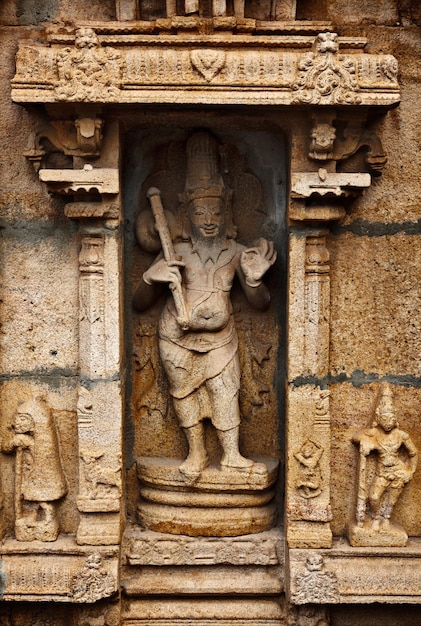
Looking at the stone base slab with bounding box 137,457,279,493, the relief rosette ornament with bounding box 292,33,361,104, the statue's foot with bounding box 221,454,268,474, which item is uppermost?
the relief rosette ornament with bounding box 292,33,361,104

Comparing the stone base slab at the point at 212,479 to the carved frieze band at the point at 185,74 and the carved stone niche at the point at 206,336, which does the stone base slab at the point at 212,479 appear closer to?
the carved stone niche at the point at 206,336

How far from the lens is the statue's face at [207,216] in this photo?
554 cm

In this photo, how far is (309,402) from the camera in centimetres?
545

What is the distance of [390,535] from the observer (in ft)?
18.0

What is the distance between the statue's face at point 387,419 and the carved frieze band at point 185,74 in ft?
5.55

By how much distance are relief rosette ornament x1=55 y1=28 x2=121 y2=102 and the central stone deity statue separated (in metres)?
0.72

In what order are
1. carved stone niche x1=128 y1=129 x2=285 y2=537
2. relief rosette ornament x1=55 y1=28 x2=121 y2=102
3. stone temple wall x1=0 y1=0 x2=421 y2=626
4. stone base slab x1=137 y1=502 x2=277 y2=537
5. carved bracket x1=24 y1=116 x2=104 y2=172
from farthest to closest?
stone base slab x1=137 y1=502 x2=277 y2=537
carved stone niche x1=128 y1=129 x2=285 y2=537
stone temple wall x1=0 y1=0 x2=421 y2=626
carved bracket x1=24 y1=116 x2=104 y2=172
relief rosette ornament x1=55 y1=28 x2=121 y2=102

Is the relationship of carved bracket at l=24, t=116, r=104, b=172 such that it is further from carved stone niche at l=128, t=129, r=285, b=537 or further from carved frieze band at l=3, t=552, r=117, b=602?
carved frieze band at l=3, t=552, r=117, b=602

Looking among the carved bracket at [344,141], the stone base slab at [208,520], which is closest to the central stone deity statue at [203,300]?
the stone base slab at [208,520]

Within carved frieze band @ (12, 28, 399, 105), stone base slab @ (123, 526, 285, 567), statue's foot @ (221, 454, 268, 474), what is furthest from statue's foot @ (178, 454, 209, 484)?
carved frieze band @ (12, 28, 399, 105)

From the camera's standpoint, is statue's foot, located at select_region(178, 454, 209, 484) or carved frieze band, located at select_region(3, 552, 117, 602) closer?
carved frieze band, located at select_region(3, 552, 117, 602)

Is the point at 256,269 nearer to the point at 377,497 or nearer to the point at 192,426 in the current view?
the point at 192,426

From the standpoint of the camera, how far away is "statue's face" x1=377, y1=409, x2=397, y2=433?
17.9ft

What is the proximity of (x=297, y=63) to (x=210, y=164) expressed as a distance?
2.71 ft
